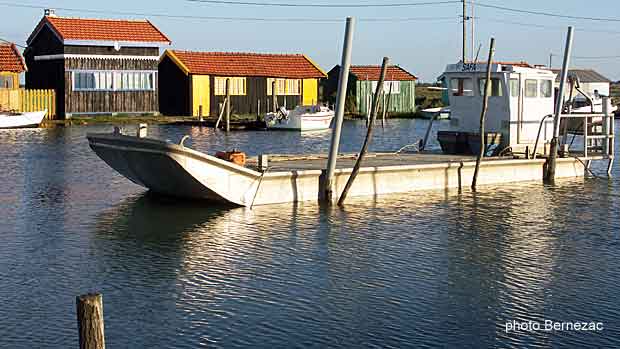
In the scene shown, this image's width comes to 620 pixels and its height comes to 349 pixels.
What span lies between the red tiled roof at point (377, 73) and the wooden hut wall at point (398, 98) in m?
0.59

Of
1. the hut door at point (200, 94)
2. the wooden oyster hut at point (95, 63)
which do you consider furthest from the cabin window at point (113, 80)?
the hut door at point (200, 94)

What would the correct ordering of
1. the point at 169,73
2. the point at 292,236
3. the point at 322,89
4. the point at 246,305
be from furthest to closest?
1. the point at 322,89
2. the point at 169,73
3. the point at 292,236
4. the point at 246,305

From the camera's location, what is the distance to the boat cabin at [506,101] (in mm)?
→ 27062

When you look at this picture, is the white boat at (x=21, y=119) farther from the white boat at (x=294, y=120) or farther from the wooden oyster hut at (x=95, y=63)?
the white boat at (x=294, y=120)

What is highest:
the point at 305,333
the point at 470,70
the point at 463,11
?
the point at 463,11

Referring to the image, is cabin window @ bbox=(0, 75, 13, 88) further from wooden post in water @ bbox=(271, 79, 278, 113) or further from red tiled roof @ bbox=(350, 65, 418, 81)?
red tiled roof @ bbox=(350, 65, 418, 81)

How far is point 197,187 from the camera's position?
68.4ft

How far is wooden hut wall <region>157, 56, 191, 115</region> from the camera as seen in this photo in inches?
2384

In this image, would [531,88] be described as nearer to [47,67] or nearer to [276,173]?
[276,173]

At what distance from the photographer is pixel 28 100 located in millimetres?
53688

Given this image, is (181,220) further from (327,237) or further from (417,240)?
(417,240)

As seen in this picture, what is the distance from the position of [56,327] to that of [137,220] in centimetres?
819

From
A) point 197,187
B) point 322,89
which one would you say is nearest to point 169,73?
point 322,89

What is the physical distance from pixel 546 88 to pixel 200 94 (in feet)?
117
